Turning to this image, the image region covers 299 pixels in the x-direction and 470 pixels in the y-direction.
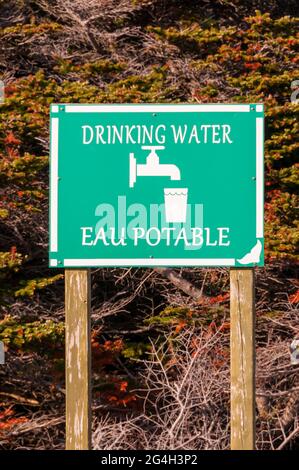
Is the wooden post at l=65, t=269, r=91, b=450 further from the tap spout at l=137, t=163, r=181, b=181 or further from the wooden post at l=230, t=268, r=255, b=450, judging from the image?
the wooden post at l=230, t=268, r=255, b=450

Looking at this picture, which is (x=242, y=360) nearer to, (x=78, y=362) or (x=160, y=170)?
(x=78, y=362)

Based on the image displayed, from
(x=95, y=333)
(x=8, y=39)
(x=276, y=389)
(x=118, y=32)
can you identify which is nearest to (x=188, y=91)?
(x=118, y=32)

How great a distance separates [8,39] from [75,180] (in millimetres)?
7669

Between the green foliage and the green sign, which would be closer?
the green sign

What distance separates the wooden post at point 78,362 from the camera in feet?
12.0

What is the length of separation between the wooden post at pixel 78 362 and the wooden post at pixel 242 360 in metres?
0.65

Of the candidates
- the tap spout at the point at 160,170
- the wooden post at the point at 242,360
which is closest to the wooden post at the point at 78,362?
the tap spout at the point at 160,170

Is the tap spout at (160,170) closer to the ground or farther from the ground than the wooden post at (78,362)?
farther from the ground

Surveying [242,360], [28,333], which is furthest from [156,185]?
[28,333]

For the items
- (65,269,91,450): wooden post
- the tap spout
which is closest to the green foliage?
(65,269,91,450): wooden post

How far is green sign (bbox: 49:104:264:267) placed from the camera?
366 cm

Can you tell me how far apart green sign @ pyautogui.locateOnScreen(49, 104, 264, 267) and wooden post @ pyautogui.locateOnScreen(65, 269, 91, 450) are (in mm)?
126

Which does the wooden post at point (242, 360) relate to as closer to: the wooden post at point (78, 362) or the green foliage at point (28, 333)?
the wooden post at point (78, 362)

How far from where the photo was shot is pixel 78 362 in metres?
3.72
